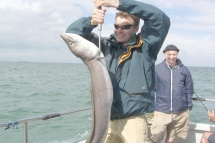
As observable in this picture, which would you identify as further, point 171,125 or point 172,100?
point 171,125

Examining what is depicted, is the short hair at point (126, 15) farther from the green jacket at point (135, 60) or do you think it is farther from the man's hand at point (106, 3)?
the man's hand at point (106, 3)

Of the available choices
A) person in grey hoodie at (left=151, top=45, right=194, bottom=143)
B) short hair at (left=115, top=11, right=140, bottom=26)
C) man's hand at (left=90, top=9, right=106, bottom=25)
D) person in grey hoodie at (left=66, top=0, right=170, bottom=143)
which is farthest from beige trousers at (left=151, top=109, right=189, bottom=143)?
man's hand at (left=90, top=9, right=106, bottom=25)

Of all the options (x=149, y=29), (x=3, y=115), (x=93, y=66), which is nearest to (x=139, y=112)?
(x=93, y=66)

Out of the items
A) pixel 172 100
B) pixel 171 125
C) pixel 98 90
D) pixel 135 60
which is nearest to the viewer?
pixel 98 90

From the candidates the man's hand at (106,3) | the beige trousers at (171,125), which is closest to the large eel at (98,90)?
the man's hand at (106,3)

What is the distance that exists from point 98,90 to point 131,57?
0.62m

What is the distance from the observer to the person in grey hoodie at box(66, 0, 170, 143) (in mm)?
3027

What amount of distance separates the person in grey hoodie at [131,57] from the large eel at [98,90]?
0.91ft

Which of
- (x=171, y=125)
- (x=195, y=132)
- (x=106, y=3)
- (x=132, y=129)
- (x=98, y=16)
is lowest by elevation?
(x=195, y=132)

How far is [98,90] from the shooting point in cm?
289

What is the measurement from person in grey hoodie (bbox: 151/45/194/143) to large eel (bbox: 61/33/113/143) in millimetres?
3050

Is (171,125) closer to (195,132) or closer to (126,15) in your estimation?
(195,132)

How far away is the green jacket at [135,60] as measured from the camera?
304cm

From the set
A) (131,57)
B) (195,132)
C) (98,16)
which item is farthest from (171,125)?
(98,16)
